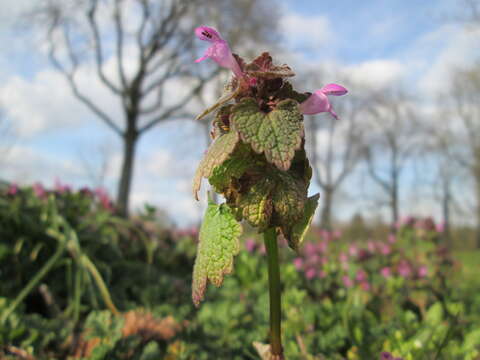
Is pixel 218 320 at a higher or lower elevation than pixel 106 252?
lower

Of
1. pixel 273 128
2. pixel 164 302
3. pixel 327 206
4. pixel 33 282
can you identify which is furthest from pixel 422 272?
pixel 327 206

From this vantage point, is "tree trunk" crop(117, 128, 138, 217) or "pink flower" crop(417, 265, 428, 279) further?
"tree trunk" crop(117, 128, 138, 217)

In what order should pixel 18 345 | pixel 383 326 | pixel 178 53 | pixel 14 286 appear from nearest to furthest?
pixel 18 345, pixel 383 326, pixel 14 286, pixel 178 53

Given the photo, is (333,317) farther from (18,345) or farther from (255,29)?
(255,29)

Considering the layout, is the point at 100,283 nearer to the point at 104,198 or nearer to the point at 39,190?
the point at 39,190

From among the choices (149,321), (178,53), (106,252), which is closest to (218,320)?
(149,321)

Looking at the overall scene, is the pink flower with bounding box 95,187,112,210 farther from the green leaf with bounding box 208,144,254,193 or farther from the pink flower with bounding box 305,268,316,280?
the green leaf with bounding box 208,144,254,193

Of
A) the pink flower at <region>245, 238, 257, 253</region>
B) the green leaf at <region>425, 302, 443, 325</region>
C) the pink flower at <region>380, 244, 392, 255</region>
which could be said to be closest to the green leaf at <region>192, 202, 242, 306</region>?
the green leaf at <region>425, 302, 443, 325</region>
